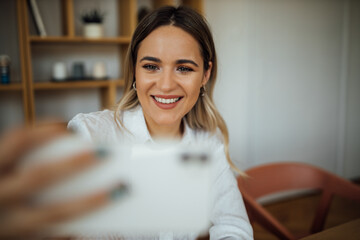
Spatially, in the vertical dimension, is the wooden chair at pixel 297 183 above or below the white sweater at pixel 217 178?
below

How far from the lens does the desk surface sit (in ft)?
2.24

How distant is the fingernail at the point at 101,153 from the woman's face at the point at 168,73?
0.99ft

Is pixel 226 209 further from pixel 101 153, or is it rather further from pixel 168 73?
pixel 101 153

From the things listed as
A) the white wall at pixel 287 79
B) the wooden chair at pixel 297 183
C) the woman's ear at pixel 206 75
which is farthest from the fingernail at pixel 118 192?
the white wall at pixel 287 79

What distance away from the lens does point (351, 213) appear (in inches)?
80.7

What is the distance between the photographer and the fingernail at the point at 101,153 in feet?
1.10

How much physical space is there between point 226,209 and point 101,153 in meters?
0.51

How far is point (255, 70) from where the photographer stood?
217 cm

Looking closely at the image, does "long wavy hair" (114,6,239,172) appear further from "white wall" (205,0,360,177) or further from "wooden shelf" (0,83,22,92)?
"white wall" (205,0,360,177)

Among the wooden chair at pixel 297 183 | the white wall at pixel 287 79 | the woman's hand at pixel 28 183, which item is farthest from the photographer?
the white wall at pixel 287 79

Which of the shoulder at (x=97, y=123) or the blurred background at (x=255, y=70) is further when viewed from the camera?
the blurred background at (x=255, y=70)

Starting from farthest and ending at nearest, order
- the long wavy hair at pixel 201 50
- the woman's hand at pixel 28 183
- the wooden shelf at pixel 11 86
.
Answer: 1. the wooden shelf at pixel 11 86
2. the long wavy hair at pixel 201 50
3. the woman's hand at pixel 28 183

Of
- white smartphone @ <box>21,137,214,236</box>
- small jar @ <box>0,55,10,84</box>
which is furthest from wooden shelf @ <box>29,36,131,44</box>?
white smartphone @ <box>21,137,214,236</box>

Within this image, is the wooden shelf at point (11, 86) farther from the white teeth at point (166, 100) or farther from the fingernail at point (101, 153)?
the fingernail at point (101, 153)
